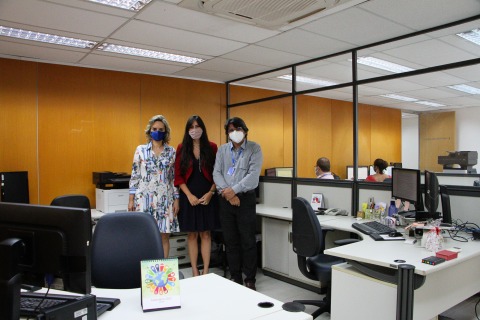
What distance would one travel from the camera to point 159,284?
60.2 inches

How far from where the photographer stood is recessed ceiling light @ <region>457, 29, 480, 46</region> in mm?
3600

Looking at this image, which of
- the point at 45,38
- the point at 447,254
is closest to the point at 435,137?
the point at 447,254

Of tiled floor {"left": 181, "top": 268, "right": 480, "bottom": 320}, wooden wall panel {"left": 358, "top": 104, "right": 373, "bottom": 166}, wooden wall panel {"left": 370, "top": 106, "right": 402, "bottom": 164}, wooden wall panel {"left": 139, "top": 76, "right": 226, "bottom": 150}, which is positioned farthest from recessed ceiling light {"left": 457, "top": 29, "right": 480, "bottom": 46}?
wooden wall panel {"left": 370, "top": 106, "right": 402, "bottom": 164}

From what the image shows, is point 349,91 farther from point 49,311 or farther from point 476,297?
point 49,311

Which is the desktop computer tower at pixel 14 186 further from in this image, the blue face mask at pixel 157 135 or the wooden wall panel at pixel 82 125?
the blue face mask at pixel 157 135

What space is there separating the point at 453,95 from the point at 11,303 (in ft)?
26.9

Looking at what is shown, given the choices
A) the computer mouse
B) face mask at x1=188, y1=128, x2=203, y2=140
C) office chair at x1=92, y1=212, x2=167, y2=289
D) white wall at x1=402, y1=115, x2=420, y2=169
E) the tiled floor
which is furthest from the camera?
white wall at x1=402, y1=115, x2=420, y2=169

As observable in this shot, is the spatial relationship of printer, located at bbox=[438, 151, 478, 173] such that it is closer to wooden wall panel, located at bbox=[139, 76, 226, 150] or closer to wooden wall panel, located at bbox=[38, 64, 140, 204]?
wooden wall panel, located at bbox=[139, 76, 226, 150]

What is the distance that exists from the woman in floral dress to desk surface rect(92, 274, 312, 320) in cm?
170

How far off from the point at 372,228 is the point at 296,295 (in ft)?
3.55

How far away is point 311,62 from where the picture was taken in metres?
4.39

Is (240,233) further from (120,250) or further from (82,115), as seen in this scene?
(82,115)

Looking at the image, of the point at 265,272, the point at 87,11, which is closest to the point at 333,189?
the point at 265,272

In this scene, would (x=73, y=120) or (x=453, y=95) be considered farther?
(x=453, y=95)
